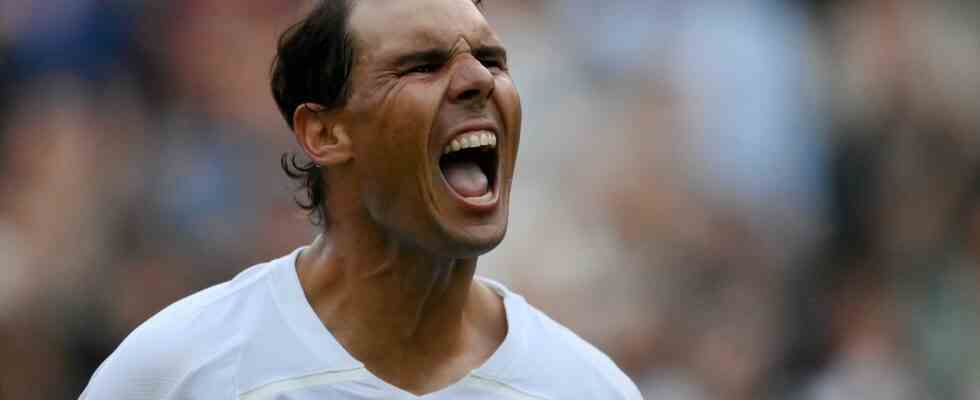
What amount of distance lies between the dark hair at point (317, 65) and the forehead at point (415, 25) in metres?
0.05

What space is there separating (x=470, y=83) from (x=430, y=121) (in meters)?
0.10

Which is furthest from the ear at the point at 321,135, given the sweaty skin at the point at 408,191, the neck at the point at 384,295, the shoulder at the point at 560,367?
the shoulder at the point at 560,367

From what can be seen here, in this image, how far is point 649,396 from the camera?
17.9ft

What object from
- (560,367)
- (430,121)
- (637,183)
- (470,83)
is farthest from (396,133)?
(637,183)

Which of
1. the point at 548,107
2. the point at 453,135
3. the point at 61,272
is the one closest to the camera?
A: the point at 453,135

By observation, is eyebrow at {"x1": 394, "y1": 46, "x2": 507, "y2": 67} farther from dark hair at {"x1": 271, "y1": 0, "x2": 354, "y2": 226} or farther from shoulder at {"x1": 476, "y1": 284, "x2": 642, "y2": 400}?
shoulder at {"x1": 476, "y1": 284, "x2": 642, "y2": 400}

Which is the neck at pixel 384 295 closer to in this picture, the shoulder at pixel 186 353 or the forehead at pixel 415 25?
the shoulder at pixel 186 353

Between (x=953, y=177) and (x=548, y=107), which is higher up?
(x=548, y=107)

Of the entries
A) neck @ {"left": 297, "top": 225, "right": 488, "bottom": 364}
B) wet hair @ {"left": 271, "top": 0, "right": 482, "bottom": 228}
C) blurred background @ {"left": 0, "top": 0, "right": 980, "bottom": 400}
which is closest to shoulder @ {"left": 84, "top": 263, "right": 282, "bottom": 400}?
neck @ {"left": 297, "top": 225, "right": 488, "bottom": 364}

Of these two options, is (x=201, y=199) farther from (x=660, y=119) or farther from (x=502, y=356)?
(x=502, y=356)

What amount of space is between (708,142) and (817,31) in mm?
607

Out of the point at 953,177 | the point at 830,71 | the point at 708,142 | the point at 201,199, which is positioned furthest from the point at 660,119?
the point at 201,199

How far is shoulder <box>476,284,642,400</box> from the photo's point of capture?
328cm

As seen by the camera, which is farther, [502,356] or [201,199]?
[201,199]
